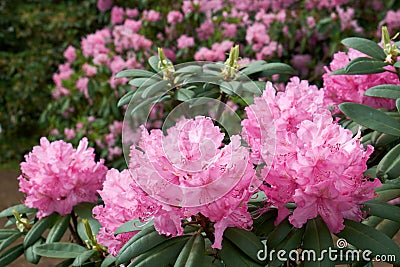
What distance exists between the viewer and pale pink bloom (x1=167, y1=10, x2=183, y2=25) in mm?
4008

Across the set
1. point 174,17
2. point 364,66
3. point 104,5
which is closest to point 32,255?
point 364,66

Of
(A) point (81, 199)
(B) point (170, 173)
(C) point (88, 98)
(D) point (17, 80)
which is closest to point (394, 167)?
(B) point (170, 173)

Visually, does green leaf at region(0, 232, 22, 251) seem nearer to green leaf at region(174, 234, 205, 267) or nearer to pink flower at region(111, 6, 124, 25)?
green leaf at region(174, 234, 205, 267)

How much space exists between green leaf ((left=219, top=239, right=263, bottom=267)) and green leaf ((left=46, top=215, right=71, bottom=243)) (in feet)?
1.91

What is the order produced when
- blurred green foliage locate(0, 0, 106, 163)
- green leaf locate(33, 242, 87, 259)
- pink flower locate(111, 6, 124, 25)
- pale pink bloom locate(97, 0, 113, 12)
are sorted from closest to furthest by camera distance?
green leaf locate(33, 242, 87, 259) → pink flower locate(111, 6, 124, 25) → pale pink bloom locate(97, 0, 113, 12) → blurred green foliage locate(0, 0, 106, 163)

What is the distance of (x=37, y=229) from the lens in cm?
143

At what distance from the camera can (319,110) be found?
117 cm

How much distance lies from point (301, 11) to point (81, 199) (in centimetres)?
289

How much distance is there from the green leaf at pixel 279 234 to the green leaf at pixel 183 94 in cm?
52

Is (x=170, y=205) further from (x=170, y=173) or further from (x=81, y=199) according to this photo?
(x=81, y=199)

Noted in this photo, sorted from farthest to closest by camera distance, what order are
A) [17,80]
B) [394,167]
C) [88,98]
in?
[17,80]
[88,98]
[394,167]

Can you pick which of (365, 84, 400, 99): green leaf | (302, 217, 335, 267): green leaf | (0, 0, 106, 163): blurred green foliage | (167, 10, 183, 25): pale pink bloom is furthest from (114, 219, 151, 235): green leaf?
(0, 0, 106, 163): blurred green foliage

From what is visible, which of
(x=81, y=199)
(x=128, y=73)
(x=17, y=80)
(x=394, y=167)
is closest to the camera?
(x=394, y=167)

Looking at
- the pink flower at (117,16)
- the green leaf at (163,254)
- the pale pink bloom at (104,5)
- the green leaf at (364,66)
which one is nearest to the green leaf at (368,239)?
the green leaf at (163,254)
